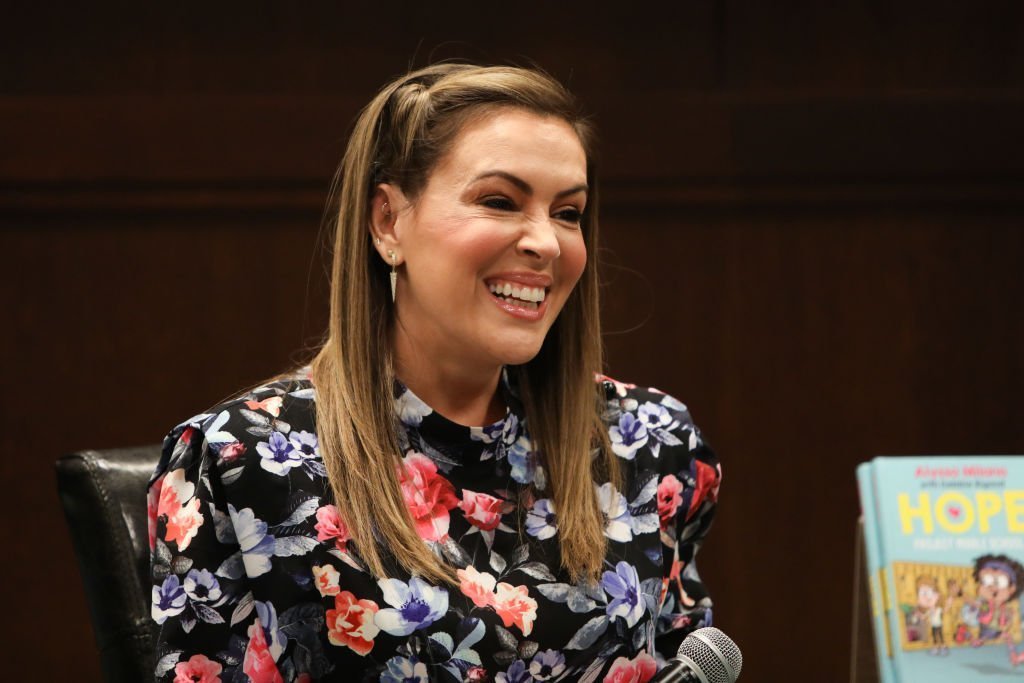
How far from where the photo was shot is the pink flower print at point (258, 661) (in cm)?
142

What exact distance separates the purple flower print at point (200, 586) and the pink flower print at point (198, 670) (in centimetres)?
6

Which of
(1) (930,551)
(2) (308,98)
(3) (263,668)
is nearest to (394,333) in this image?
(3) (263,668)

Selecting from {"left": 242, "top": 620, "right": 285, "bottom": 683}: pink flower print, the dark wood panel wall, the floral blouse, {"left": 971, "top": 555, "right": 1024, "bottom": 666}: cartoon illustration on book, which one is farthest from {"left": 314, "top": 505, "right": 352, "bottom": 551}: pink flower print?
the dark wood panel wall

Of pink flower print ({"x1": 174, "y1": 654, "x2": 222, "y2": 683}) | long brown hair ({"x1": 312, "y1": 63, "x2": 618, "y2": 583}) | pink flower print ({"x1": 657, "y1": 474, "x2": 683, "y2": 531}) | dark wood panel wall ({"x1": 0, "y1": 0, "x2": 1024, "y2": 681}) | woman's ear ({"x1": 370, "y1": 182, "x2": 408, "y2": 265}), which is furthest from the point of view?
dark wood panel wall ({"x1": 0, "y1": 0, "x2": 1024, "y2": 681})

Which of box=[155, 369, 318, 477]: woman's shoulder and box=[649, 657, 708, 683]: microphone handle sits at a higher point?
box=[155, 369, 318, 477]: woman's shoulder

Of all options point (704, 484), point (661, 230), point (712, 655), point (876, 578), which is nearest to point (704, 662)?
point (712, 655)

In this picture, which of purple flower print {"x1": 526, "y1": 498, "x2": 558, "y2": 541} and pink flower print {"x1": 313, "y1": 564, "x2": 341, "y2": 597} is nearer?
pink flower print {"x1": 313, "y1": 564, "x2": 341, "y2": 597}

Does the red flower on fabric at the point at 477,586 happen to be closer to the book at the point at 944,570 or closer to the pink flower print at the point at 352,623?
the pink flower print at the point at 352,623

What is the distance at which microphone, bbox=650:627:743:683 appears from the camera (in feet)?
3.80

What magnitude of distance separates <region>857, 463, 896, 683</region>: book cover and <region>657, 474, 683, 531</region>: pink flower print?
0.32m

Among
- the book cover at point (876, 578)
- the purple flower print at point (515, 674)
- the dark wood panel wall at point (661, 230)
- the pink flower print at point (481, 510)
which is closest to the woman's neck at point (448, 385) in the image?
the pink flower print at point (481, 510)

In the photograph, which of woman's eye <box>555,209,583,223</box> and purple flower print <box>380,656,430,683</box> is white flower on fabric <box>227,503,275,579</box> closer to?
purple flower print <box>380,656,430,683</box>

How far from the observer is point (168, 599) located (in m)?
1.41

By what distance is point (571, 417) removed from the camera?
170 cm
